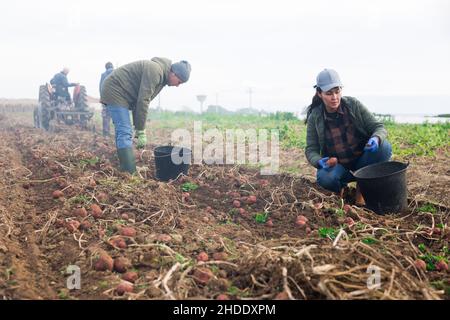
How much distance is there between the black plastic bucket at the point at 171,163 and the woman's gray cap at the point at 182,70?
0.82m

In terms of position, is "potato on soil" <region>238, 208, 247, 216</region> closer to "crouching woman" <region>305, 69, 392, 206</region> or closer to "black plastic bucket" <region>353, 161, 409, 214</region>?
"crouching woman" <region>305, 69, 392, 206</region>

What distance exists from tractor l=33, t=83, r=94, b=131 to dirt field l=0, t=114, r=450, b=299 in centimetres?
608

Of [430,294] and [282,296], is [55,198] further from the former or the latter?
[430,294]

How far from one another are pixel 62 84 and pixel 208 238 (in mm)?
9537

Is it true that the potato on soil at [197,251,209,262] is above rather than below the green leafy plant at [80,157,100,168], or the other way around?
below

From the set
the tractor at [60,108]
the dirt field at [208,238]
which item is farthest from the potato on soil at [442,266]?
the tractor at [60,108]

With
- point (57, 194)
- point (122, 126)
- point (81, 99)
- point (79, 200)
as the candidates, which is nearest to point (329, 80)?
point (79, 200)

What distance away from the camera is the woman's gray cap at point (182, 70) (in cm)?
503

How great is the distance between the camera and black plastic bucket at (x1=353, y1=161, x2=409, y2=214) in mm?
3535

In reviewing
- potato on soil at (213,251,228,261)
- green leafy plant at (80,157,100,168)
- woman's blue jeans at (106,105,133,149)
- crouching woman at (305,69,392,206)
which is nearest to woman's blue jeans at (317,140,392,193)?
crouching woman at (305,69,392,206)

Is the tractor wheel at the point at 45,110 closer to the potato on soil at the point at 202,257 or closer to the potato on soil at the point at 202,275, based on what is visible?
the potato on soil at the point at 202,257

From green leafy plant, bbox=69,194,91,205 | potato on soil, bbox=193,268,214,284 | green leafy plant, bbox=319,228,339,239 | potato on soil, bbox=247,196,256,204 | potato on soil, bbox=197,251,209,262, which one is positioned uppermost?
green leafy plant, bbox=69,194,91,205

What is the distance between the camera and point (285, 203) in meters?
4.04

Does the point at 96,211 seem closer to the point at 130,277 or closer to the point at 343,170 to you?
the point at 130,277
